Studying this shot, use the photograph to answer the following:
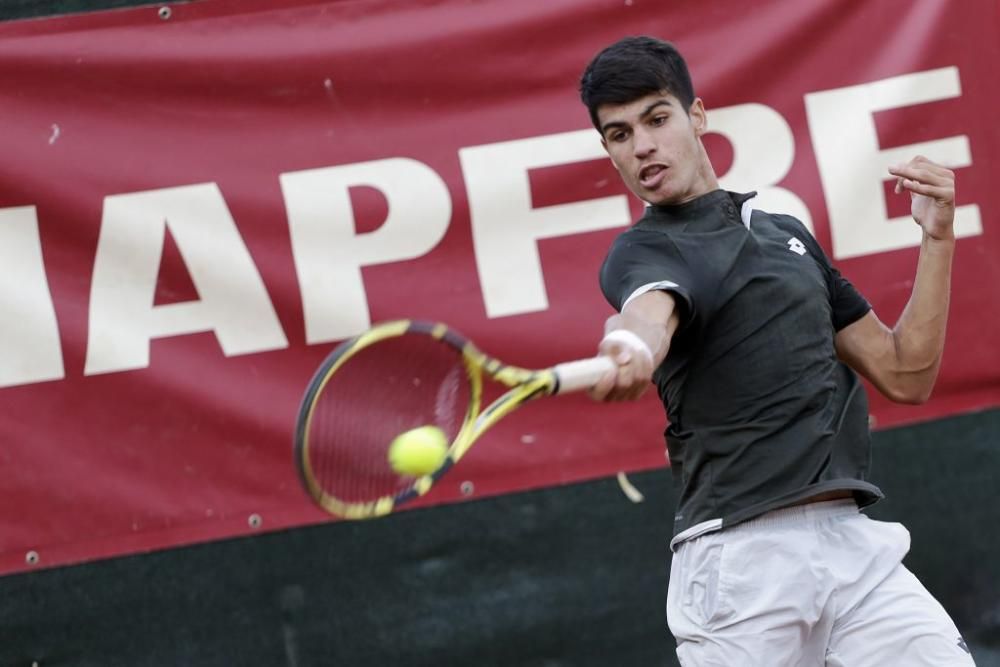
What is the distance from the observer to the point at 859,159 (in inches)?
170

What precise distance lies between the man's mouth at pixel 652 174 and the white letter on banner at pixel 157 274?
1.52 m

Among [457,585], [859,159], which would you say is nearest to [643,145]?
[859,159]

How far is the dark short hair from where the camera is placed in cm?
284

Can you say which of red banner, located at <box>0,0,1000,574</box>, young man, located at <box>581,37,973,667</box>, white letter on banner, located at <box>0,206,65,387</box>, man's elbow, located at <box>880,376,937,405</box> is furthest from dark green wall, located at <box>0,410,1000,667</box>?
young man, located at <box>581,37,973,667</box>

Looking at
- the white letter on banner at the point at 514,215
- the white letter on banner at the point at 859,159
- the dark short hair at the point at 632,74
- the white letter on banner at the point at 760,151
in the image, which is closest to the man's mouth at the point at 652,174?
the dark short hair at the point at 632,74

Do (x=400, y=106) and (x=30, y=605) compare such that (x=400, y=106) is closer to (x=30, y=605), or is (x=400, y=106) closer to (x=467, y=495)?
(x=467, y=495)

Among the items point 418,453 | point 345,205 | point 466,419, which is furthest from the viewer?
point 345,205

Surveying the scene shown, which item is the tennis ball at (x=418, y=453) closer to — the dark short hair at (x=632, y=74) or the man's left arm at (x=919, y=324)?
the dark short hair at (x=632, y=74)

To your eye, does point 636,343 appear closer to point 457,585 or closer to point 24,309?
point 457,585

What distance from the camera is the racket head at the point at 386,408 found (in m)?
2.49

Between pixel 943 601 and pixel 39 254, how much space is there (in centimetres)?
280

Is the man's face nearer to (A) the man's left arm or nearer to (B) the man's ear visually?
(B) the man's ear

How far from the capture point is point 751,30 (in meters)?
4.28

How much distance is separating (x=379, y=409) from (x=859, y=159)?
85.4 inches
